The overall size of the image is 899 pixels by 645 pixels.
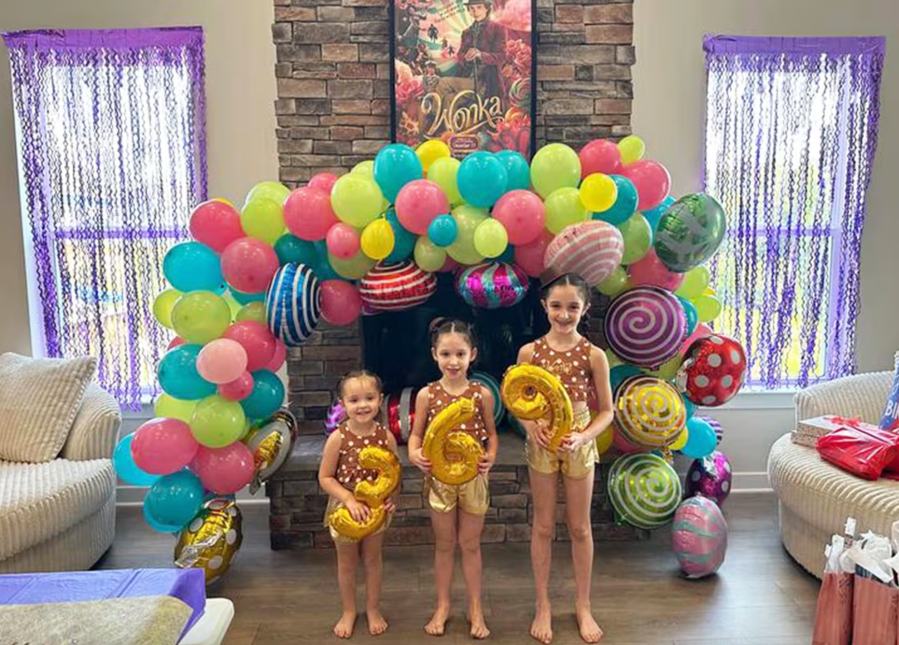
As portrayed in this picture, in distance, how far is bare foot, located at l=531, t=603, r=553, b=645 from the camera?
7.52 feet

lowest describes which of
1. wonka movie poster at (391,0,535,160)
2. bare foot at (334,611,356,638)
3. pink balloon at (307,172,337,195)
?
bare foot at (334,611,356,638)

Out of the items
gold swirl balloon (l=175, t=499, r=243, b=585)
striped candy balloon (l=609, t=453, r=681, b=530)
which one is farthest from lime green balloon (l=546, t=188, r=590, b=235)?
gold swirl balloon (l=175, t=499, r=243, b=585)

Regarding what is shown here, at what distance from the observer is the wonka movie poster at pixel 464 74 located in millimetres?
3070

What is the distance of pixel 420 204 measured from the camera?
8.03 ft

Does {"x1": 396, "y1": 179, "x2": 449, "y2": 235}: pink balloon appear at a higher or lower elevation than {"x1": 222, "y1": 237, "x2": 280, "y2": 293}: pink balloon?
higher

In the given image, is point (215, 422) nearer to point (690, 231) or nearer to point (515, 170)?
point (515, 170)

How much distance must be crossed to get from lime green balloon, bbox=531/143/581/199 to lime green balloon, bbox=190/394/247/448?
4.61ft

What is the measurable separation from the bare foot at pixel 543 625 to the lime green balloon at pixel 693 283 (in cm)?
138

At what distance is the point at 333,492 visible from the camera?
2225mm

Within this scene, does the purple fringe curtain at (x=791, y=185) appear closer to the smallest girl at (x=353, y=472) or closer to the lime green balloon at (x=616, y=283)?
the lime green balloon at (x=616, y=283)

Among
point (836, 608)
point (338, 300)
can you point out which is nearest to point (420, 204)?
point (338, 300)

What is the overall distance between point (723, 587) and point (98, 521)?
Answer: 8.29 ft

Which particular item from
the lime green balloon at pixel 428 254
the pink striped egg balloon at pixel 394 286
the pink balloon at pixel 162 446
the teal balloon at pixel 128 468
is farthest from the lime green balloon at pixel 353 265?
the teal balloon at pixel 128 468

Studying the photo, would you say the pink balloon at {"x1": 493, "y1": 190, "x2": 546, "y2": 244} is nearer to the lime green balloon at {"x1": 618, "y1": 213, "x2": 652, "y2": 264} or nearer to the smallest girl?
the lime green balloon at {"x1": 618, "y1": 213, "x2": 652, "y2": 264}
